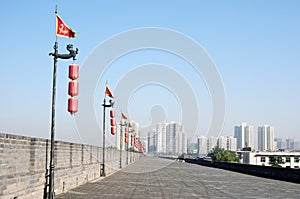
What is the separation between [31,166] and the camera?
43.0 feet

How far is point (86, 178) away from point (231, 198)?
9.67 meters

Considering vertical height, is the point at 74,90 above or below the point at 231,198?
above

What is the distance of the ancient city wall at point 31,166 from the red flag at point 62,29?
12.1 ft

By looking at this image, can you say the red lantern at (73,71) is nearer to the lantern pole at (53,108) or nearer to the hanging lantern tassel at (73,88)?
the hanging lantern tassel at (73,88)

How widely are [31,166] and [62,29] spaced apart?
190 inches

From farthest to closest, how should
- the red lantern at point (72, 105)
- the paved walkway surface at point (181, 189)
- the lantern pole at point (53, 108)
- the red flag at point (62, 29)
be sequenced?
the paved walkway surface at point (181, 189), the red lantern at point (72, 105), the red flag at point (62, 29), the lantern pole at point (53, 108)

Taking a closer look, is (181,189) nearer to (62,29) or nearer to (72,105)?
(72,105)

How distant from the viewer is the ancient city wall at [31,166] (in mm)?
10768

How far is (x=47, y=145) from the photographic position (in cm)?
1489

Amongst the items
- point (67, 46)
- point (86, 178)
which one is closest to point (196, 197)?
point (67, 46)

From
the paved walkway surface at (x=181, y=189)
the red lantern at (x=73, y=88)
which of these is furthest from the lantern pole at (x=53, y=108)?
the paved walkway surface at (x=181, y=189)

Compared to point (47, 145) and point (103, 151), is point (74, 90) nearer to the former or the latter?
point (47, 145)

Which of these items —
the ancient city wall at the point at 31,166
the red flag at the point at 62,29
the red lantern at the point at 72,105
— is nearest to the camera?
the ancient city wall at the point at 31,166

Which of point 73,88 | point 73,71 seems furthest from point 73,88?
point 73,71
